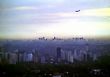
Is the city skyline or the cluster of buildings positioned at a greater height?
the city skyline

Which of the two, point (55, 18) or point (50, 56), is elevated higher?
point (55, 18)

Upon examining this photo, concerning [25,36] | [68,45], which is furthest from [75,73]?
[25,36]

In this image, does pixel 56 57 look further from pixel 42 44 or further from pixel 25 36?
pixel 25 36

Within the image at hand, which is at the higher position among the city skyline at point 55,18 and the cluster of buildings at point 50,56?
the city skyline at point 55,18
